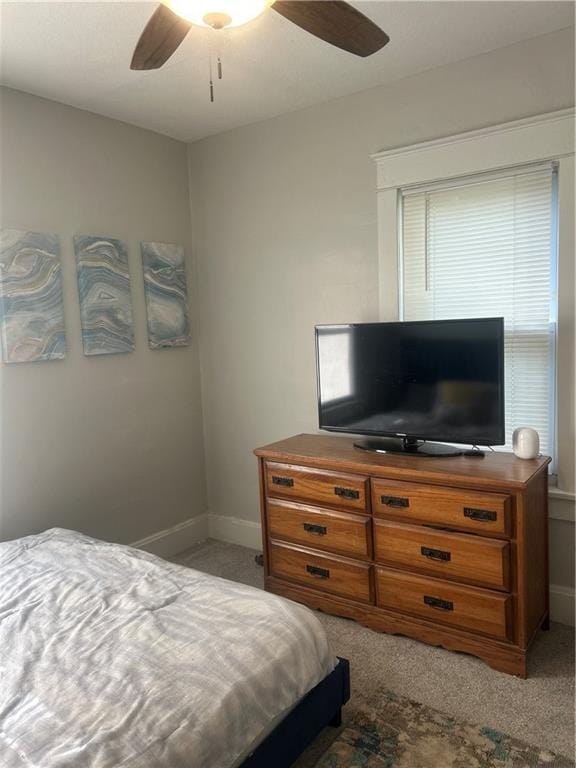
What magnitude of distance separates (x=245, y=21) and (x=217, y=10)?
0.34ft

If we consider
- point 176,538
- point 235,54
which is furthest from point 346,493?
point 235,54

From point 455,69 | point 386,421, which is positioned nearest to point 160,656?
point 386,421

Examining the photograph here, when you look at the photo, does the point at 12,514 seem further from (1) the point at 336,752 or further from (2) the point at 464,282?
(2) the point at 464,282

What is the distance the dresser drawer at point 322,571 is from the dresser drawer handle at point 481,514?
1.94 ft

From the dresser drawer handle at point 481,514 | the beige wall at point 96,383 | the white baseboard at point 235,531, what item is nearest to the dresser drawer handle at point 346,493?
the dresser drawer handle at point 481,514

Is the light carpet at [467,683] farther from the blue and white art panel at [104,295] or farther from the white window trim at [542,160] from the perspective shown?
the blue and white art panel at [104,295]

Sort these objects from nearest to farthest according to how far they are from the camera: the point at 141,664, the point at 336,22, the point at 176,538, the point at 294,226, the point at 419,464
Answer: the point at 141,664
the point at 336,22
the point at 419,464
the point at 294,226
the point at 176,538

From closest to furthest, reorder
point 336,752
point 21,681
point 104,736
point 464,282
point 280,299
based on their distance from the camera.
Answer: point 104,736
point 21,681
point 336,752
point 464,282
point 280,299

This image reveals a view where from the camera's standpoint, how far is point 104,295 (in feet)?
10.6

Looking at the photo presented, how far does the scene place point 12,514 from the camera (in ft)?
9.39

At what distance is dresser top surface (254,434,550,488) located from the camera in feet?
7.56

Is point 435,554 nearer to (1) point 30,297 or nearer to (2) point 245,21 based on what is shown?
(2) point 245,21

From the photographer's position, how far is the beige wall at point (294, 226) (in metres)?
2.67

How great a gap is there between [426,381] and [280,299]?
3.91ft
